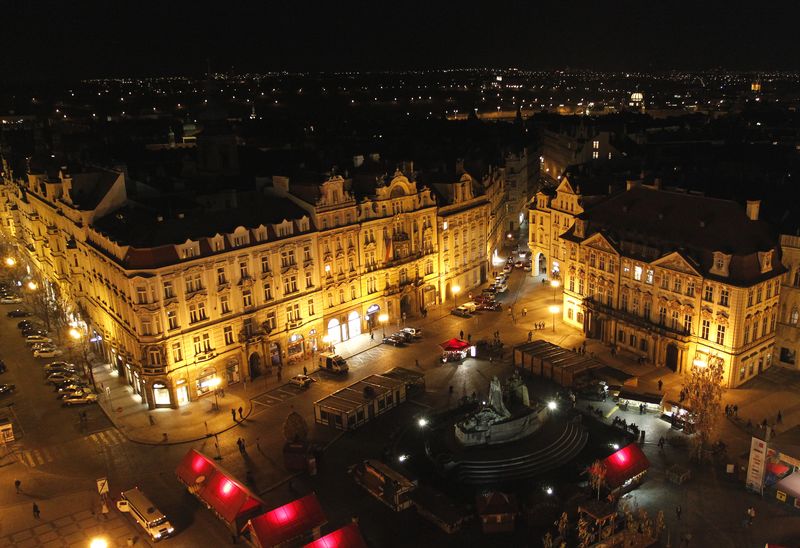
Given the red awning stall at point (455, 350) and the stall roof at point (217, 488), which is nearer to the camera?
the stall roof at point (217, 488)

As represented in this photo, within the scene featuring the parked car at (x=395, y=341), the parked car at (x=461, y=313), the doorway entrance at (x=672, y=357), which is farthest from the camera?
the parked car at (x=461, y=313)

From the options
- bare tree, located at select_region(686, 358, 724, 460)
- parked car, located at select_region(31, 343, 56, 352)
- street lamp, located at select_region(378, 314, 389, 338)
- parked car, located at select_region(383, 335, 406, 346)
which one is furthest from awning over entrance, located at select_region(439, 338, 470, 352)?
parked car, located at select_region(31, 343, 56, 352)

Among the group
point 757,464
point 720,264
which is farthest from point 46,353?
point 757,464

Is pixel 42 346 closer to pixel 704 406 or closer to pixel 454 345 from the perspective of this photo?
pixel 454 345

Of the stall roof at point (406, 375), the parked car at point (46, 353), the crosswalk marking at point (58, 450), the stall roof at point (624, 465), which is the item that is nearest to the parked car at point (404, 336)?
the stall roof at point (406, 375)

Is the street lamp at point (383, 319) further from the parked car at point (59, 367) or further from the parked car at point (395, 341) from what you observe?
the parked car at point (59, 367)

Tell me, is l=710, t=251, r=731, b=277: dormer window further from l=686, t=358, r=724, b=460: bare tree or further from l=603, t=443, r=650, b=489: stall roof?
l=603, t=443, r=650, b=489: stall roof

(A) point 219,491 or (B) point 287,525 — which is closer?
(B) point 287,525
